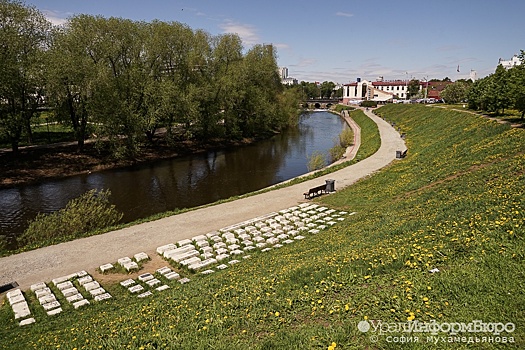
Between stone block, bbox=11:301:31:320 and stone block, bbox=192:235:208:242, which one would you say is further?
stone block, bbox=192:235:208:242

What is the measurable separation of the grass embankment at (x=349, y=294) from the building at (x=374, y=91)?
143475mm

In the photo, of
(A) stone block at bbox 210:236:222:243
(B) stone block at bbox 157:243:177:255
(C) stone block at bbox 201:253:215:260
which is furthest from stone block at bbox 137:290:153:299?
(A) stone block at bbox 210:236:222:243

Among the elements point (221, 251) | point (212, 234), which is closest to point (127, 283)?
point (221, 251)

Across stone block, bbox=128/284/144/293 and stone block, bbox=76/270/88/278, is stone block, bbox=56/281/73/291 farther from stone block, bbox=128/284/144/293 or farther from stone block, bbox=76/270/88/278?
stone block, bbox=128/284/144/293

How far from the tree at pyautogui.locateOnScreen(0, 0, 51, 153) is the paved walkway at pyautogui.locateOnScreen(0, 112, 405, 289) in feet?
74.5

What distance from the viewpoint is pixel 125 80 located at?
39.1 meters

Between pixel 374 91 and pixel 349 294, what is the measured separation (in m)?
152

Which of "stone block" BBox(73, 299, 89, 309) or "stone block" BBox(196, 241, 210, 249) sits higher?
"stone block" BBox(196, 241, 210, 249)

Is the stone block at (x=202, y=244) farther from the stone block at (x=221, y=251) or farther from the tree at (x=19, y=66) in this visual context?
the tree at (x=19, y=66)

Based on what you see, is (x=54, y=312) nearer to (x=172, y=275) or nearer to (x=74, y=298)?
(x=74, y=298)

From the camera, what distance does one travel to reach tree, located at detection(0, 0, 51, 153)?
31.5 metres

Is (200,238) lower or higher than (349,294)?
lower

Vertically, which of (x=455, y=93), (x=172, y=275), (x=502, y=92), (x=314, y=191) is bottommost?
(x=172, y=275)

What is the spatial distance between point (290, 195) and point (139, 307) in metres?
13.9
